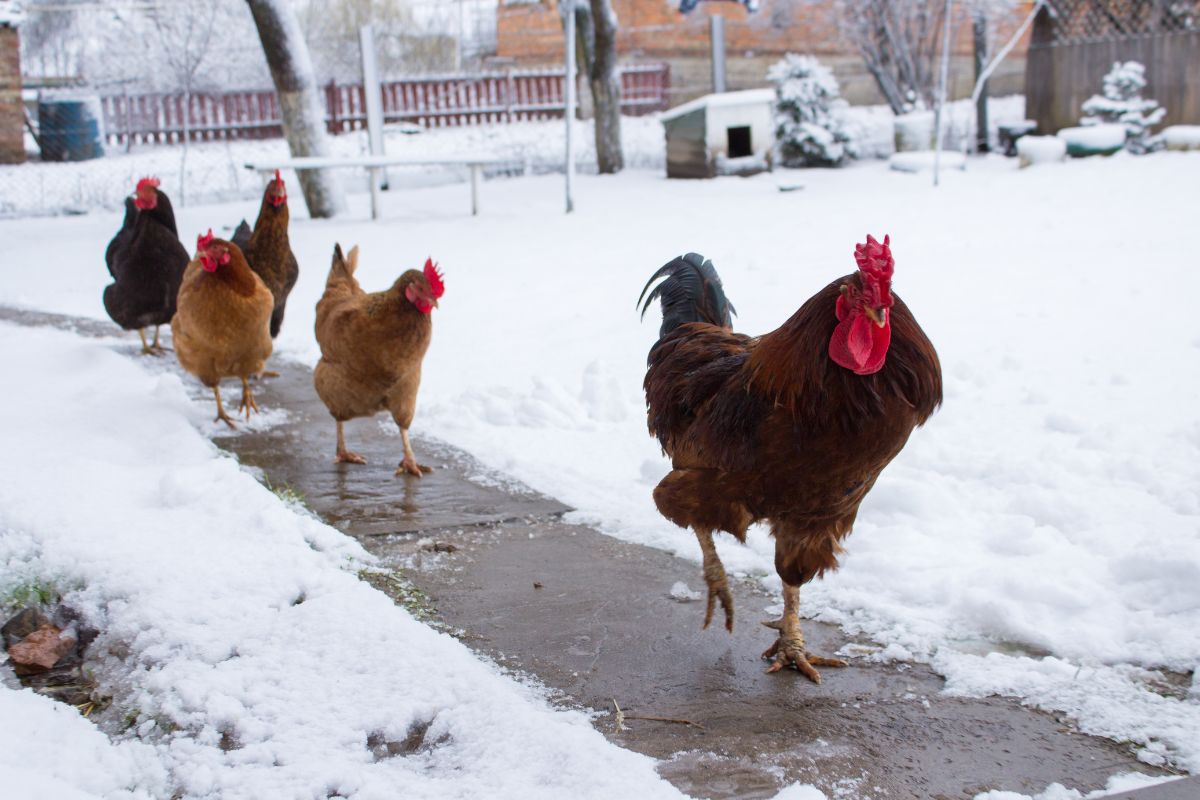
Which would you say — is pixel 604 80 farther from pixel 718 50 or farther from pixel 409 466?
pixel 409 466

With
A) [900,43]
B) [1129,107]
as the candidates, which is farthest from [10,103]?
[1129,107]

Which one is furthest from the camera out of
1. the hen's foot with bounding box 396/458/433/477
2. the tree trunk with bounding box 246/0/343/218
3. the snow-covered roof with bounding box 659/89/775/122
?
the snow-covered roof with bounding box 659/89/775/122

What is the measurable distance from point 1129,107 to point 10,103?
785 inches

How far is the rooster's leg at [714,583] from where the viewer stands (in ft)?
11.5

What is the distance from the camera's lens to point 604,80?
17719 mm

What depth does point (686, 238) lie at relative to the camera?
11945mm

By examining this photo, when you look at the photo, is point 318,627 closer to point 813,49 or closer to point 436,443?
point 436,443

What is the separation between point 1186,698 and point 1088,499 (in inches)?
55.6

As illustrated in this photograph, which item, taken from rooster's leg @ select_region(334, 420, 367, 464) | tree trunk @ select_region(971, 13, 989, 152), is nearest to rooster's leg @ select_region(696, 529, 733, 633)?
rooster's leg @ select_region(334, 420, 367, 464)

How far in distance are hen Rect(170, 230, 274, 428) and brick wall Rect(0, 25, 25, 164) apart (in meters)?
17.6

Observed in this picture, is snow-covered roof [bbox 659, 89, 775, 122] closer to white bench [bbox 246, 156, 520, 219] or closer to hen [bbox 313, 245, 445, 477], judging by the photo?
white bench [bbox 246, 156, 520, 219]

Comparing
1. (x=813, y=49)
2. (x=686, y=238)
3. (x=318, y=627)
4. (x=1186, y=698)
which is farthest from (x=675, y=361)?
Result: (x=813, y=49)

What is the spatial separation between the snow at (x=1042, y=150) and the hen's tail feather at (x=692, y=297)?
1218 cm

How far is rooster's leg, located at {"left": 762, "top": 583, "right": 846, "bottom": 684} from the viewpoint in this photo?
3.37m
